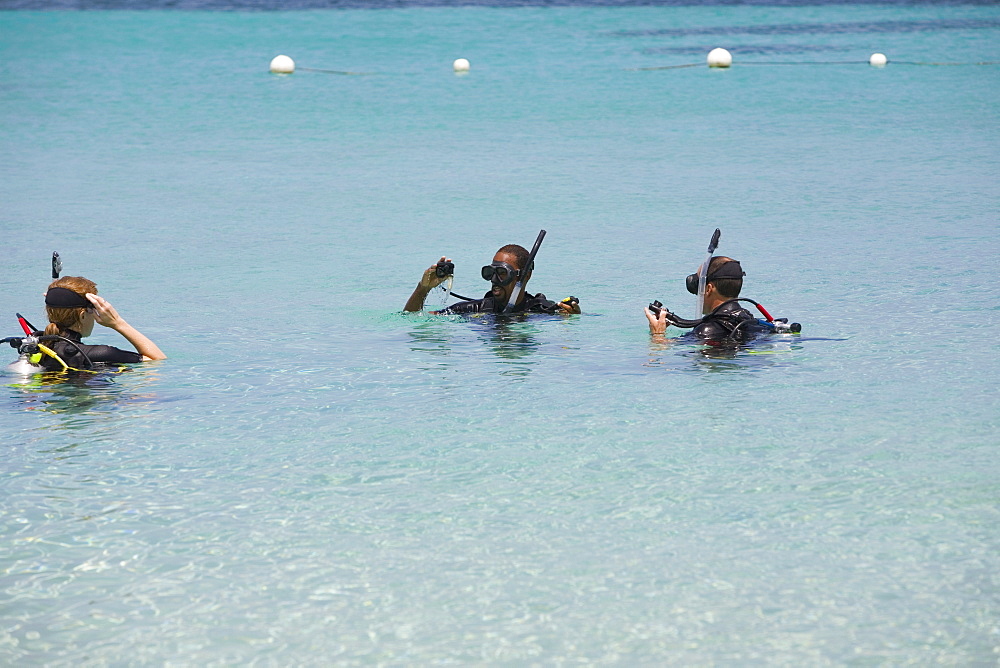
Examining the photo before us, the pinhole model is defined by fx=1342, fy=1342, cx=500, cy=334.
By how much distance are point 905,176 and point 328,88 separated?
41.0 feet

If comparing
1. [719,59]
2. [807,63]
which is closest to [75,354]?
[719,59]

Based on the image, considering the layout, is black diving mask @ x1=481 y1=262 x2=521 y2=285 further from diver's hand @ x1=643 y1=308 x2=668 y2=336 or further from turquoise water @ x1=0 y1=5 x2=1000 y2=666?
diver's hand @ x1=643 y1=308 x2=668 y2=336

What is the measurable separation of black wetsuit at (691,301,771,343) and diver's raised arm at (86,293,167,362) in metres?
3.16

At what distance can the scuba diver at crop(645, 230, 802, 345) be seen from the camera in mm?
7762

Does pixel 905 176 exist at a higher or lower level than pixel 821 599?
higher

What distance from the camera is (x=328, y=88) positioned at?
1008 inches

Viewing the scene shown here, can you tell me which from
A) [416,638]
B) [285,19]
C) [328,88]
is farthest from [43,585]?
[285,19]

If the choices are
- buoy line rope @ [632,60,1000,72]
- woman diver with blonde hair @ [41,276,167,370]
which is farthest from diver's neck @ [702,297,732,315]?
buoy line rope @ [632,60,1000,72]

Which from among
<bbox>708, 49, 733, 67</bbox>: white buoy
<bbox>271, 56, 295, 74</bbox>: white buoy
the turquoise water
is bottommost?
the turquoise water

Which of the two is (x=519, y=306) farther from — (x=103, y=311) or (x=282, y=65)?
(x=282, y=65)

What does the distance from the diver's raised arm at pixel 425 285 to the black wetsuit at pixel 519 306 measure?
0.30 m

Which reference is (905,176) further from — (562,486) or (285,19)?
(285,19)

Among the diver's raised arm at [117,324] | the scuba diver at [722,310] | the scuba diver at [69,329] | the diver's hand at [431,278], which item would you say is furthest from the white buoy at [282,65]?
the scuba diver at [69,329]

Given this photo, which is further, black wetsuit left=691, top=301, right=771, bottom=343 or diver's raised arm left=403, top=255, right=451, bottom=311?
diver's raised arm left=403, top=255, right=451, bottom=311
